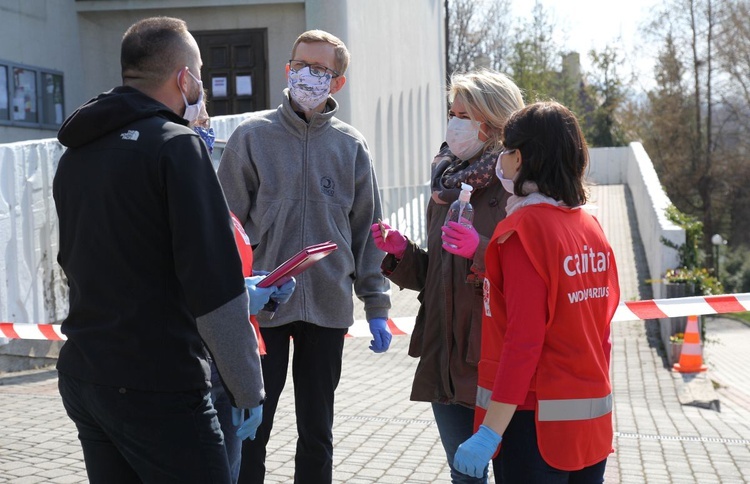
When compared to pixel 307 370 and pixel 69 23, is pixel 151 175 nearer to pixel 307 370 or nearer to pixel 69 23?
pixel 307 370

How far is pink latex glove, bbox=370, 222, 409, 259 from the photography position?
3949 millimetres

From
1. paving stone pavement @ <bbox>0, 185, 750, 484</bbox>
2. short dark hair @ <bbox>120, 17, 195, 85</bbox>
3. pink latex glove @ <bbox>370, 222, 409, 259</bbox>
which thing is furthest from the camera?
paving stone pavement @ <bbox>0, 185, 750, 484</bbox>

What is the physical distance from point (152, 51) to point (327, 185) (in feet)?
4.93

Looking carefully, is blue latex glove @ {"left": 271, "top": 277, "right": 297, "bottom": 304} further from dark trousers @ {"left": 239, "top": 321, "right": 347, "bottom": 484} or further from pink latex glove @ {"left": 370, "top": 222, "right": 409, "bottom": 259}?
dark trousers @ {"left": 239, "top": 321, "right": 347, "bottom": 484}

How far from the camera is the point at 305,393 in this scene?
4207mm

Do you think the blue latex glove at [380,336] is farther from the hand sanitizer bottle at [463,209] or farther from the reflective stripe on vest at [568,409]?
the reflective stripe on vest at [568,409]

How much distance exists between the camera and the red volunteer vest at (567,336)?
2889 millimetres

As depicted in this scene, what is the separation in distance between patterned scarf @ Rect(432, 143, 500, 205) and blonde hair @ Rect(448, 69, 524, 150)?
100mm

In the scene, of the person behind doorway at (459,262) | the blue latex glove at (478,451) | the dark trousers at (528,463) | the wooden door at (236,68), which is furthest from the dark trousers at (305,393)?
the wooden door at (236,68)

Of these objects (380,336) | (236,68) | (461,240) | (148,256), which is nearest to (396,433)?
(380,336)

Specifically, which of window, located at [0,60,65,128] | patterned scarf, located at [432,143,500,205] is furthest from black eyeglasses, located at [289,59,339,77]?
window, located at [0,60,65,128]

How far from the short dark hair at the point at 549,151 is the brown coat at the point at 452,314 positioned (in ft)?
2.07

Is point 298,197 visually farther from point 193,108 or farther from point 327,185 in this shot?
point 193,108

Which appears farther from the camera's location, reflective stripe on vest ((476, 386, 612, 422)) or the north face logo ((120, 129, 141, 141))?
reflective stripe on vest ((476, 386, 612, 422))
